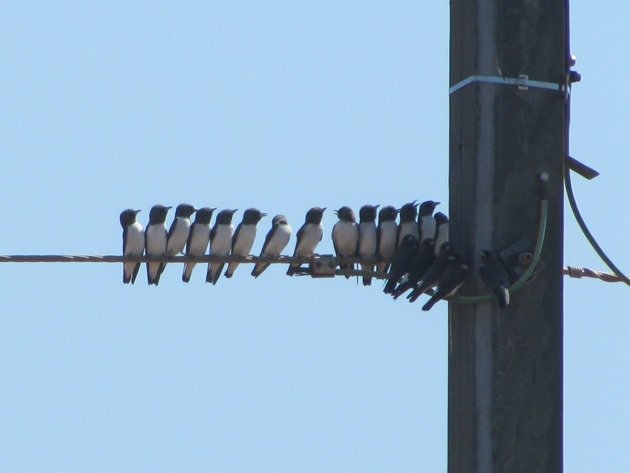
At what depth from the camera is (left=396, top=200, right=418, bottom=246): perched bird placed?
772 centimetres

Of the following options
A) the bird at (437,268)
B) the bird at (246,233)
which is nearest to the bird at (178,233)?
the bird at (246,233)

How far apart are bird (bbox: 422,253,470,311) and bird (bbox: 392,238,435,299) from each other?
11.3 inches

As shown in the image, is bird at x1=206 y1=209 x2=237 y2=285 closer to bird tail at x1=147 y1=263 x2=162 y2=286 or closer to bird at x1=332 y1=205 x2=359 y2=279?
bird tail at x1=147 y1=263 x2=162 y2=286

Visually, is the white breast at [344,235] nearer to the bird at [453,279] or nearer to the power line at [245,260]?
the power line at [245,260]

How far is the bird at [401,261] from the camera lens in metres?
6.23

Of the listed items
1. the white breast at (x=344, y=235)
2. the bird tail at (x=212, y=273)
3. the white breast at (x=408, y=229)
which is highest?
the white breast at (x=344, y=235)

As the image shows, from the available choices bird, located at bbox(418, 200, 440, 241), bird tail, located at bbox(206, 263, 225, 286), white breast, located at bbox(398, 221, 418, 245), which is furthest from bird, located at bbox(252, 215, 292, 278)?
white breast, located at bbox(398, 221, 418, 245)

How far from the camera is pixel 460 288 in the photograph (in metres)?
5.81

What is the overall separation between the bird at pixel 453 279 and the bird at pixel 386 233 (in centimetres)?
238

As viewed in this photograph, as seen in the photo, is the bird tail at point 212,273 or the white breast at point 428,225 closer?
the white breast at point 428,225

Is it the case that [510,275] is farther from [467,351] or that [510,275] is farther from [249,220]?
[249,220]

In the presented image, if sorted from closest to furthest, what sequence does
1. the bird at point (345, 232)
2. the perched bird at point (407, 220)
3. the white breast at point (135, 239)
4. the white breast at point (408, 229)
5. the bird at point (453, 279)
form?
the bird at point (453, 279) → the white breast at point (408, 229) → the perched bird at point (407, 220) → the bird at point (345, 232) → the white breast at point (135, 239)

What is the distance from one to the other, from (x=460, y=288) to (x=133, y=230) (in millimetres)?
7703

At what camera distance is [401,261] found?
6258mm
